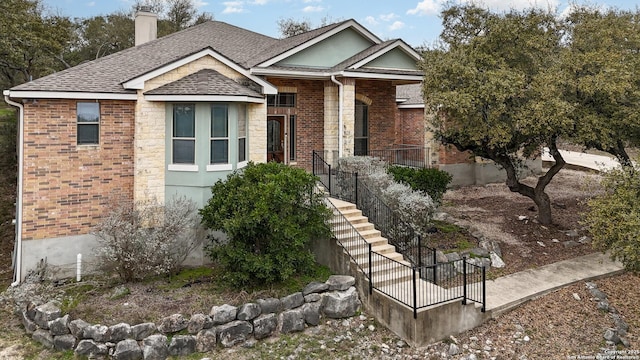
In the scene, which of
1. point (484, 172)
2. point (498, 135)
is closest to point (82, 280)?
point (498, 135)

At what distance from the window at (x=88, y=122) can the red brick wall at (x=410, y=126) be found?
16.6 meters

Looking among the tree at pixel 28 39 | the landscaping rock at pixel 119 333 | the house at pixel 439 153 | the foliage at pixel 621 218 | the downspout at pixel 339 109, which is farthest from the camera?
the house at pixel 439 153

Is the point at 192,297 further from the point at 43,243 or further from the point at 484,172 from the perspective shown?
the point at 484,172

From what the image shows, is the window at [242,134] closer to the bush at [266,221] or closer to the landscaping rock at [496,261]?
the bush at [266,221]

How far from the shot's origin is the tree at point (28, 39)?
21.6 metres

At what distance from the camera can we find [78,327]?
909cm

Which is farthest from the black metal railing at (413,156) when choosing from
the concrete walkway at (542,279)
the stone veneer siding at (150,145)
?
the stone veneer siding at (150,145)

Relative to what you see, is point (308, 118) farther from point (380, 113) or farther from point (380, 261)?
point (380, 261)

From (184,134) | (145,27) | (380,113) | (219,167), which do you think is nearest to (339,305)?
(219,167)

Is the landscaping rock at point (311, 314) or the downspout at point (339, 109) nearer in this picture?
the landscaping rock at point (311, 314)

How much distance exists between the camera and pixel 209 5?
4156cm

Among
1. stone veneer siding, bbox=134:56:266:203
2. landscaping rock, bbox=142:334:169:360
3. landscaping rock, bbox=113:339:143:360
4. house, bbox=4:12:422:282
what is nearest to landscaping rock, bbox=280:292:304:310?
landscaping rock, bbox=142:334:169:360

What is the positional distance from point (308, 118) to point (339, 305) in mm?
9179

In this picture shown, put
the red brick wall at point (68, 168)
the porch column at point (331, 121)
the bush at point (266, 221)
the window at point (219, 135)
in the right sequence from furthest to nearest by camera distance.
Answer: the porch column at point (331, 121) → the window at point (219, 135) → the red brick wall at point (68, 168) → the bush at point (266, 221)
